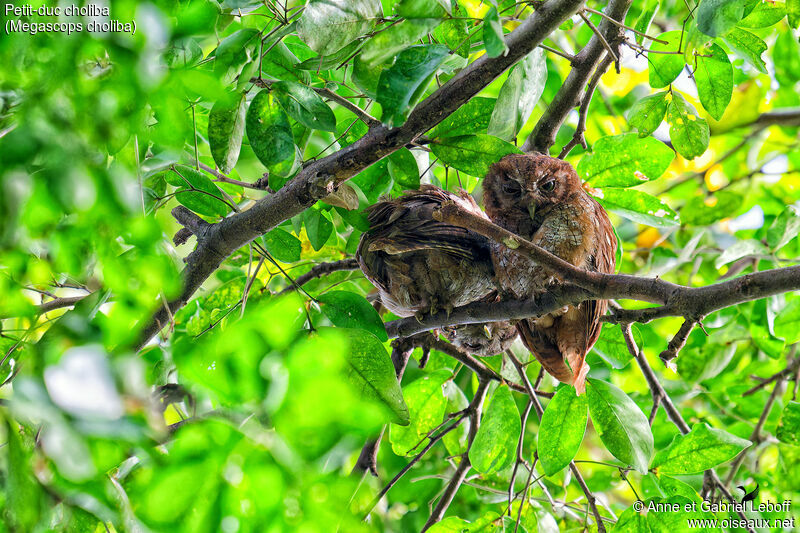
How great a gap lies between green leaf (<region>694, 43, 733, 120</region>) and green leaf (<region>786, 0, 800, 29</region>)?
16 centimetres

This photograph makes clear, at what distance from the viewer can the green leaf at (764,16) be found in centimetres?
157

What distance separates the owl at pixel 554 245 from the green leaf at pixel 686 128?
11.7 inches

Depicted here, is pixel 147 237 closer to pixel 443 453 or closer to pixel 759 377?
pixel 443 453

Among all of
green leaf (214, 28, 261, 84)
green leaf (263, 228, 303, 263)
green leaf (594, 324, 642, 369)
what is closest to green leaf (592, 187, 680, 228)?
green leaf (594, 324, 642, 369)

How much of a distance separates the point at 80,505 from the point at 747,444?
1.55 metres

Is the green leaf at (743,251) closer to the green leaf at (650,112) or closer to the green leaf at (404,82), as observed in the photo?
the green leaf at (650,112)

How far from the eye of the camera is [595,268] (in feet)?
5.89

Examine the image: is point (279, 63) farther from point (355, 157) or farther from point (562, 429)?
point (562, 429)

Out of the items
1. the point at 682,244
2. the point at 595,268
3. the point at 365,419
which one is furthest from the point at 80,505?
the point at 682,244

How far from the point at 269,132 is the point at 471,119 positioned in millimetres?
518

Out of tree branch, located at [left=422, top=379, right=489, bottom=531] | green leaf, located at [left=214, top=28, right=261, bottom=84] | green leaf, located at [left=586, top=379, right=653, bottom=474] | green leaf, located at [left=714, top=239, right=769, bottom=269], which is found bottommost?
tree branch, located at [left=422, top=379, right=489, bottom=531]

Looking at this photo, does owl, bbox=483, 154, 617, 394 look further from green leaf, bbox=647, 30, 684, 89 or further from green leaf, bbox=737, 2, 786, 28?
green leaf, bbox=737, 2, 786, 28

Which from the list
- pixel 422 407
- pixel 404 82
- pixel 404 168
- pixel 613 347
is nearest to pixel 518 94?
pixel 404 168

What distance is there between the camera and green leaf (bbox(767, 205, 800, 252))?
202 centimetres
